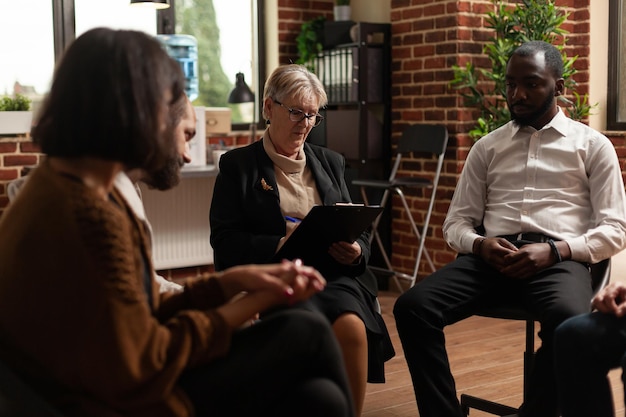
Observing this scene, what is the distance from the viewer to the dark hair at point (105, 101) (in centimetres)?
137

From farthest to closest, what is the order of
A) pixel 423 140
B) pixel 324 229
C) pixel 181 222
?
pixel 181 222 → pixel 423 140 → pixel 324 229

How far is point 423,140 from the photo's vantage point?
5.12 m

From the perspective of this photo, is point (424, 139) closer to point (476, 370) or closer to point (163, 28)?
point (476, 370)

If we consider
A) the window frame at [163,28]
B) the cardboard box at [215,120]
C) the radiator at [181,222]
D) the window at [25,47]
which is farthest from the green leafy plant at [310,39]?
the window at [25,47]

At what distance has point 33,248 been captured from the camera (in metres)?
1.33

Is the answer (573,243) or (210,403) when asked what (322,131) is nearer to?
(573,243)

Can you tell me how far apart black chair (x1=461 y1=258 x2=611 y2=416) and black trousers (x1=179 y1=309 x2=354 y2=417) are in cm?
129

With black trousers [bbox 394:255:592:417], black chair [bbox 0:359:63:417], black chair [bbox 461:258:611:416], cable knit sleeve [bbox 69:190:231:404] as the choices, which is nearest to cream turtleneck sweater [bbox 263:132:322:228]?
black trousers [bbox 394:255:592:417]

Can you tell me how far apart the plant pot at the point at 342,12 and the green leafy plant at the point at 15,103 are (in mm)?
2134

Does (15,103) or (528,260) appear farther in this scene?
(15,103)

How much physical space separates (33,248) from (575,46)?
4764 millimetres

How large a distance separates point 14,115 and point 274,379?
389cm

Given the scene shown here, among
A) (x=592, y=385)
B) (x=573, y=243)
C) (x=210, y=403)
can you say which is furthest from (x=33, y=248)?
(x=573, y=243)

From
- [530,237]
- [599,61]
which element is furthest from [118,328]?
[599,61]
